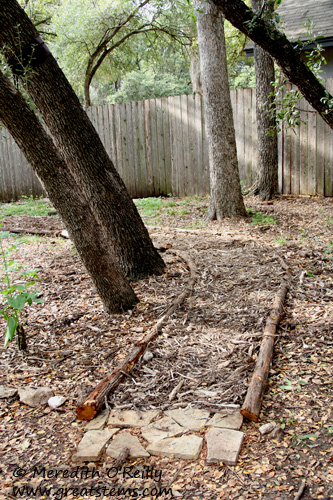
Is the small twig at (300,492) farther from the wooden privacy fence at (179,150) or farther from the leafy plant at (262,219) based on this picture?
the wooden privacy fence at (179,150)

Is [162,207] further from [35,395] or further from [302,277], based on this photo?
[35,395]

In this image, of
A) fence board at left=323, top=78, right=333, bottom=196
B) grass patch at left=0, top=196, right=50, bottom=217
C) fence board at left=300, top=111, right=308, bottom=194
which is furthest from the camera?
grass patch at left=0, top=196, right=50, bottom=217

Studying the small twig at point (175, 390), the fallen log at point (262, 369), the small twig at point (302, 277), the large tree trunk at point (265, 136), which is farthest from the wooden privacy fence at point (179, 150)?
the small twig at point (175, 390)

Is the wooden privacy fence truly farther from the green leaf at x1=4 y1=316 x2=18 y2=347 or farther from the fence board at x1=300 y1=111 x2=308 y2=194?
the green leaf at x1=4 y1=316 x2=18 y2=347

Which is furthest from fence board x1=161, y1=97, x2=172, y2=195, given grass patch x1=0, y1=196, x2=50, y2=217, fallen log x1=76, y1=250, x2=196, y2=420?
fallen log x1=76, y1=250, x2=196, y2=420

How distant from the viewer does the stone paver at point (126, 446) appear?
2098mm

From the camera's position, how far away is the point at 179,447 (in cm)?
211

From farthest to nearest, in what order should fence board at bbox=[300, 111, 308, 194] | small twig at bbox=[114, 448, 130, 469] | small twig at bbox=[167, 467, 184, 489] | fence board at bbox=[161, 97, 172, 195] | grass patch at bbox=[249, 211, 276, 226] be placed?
fence board at bbox=[161, 97, 172, 195] → fence board at bbox=[300, 111, 308, 194] → grass patch at bbox=[249, 211, 276, 226] → small twig at bbox=[114, 448, 130, 469] → small twig at bbox=[167, 467, 184, 489]

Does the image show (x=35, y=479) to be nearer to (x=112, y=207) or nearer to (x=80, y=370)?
(x=80, y=370)

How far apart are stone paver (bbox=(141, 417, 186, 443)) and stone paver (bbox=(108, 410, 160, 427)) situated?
0.05 m

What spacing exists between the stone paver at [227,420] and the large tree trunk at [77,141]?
85.1 inches

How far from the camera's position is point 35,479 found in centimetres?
202

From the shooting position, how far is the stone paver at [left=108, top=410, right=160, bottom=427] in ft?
7.65

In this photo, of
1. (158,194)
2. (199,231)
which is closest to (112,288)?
(199,231)
